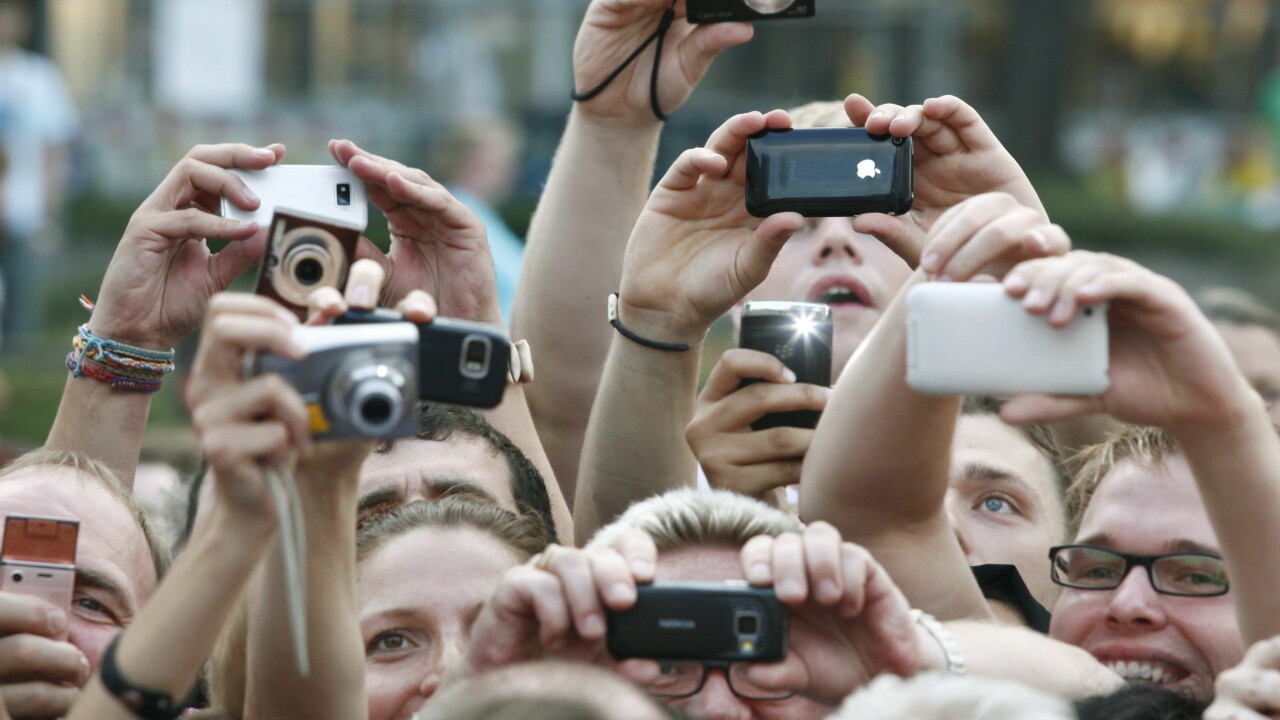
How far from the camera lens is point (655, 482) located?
3072 millimetres

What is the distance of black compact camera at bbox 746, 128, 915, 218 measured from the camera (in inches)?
106

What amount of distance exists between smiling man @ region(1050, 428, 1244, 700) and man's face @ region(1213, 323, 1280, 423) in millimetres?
1436

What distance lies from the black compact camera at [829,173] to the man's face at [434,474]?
0.81 m

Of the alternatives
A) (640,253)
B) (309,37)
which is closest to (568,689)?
(640,253)

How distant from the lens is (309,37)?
18.4m

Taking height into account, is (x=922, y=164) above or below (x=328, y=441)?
above

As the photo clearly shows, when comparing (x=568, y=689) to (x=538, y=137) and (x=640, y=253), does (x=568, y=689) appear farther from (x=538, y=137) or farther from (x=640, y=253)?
(x=538, y=137)

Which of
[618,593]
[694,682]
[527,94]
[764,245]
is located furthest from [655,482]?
[527,94]

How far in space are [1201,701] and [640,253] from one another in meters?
1.25

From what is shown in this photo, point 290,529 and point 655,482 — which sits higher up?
point 290,529

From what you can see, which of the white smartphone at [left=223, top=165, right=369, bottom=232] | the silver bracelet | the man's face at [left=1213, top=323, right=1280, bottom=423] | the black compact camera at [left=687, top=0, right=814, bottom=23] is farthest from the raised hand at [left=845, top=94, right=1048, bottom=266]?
the man's face at [left=1213, top=323, right=1280, bottom=423]

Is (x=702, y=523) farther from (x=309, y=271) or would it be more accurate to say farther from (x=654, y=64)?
(x=654, y=64)

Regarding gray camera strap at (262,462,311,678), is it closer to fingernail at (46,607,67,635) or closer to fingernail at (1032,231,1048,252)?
fingernail at (46,607,67,635)

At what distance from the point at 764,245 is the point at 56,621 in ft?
4.32
